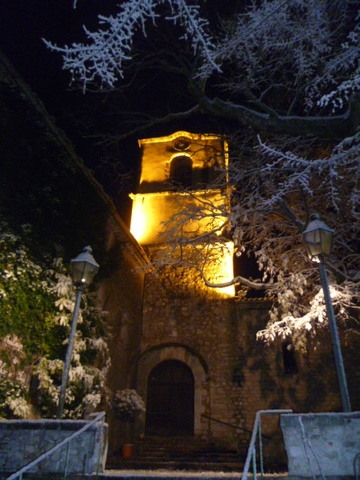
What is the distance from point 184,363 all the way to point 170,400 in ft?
4.22

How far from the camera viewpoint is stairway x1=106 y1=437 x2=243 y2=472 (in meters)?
10.0

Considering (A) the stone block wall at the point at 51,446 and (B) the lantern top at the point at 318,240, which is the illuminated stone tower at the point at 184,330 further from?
(A) the stone block wall at the point at 51,446

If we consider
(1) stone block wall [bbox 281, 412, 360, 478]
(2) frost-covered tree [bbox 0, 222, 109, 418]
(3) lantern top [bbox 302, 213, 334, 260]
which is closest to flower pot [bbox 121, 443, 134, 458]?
(2) frost-covered tree [bbox 0, 222, 109, 418]

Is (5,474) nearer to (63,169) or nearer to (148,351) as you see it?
(63,169)

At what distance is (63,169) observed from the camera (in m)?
9.70

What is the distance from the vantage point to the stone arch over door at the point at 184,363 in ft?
41.9

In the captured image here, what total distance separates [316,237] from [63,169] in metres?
6.55

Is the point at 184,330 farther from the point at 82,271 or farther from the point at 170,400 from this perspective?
the point at 82,271

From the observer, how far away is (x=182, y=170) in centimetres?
1766

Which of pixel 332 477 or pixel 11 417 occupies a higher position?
pixel 11 417

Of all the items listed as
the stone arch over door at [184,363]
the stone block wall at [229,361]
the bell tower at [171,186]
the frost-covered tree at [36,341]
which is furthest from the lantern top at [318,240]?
the bell tower at [171,186]

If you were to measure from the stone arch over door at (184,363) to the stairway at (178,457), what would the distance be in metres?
1.02

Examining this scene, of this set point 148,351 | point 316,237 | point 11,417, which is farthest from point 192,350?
point 316,237

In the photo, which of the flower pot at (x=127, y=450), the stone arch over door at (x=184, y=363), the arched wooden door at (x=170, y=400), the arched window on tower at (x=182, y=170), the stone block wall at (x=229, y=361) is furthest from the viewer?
the arched window on tower at (x=182, y=170)
